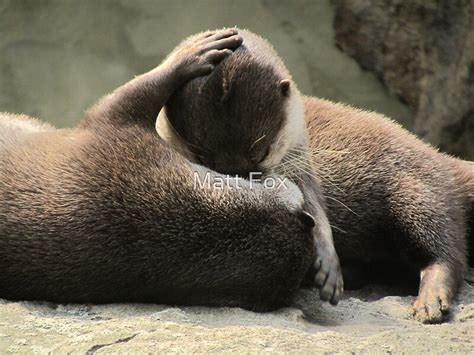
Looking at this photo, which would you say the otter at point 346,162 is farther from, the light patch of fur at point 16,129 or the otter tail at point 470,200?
the light patch of fur at point 16,129

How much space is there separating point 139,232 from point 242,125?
65 centimetres

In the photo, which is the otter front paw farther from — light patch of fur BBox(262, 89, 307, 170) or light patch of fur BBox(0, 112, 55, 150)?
light patch of fur BBox(0, 112, 55, 150)

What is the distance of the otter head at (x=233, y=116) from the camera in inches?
126

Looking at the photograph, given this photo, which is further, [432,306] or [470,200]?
[470,200]

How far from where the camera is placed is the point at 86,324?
2.65 meters

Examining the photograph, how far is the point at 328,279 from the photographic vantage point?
3.13 m

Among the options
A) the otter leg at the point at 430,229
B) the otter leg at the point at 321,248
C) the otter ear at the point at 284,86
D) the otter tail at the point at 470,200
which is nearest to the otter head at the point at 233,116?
the otter ear at the point at 284,86

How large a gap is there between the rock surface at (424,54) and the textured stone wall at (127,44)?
0.16 meters

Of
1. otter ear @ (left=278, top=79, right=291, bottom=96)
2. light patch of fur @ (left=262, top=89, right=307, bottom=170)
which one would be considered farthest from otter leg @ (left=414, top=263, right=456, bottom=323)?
otter ear @ (left=278, top=79, right=291, bottom=96)

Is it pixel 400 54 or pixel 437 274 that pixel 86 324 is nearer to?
pixel 437 274

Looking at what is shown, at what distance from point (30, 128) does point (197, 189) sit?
0.99 meters

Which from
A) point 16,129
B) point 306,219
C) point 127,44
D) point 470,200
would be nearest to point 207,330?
point 306,219

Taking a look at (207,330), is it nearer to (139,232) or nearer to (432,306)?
(139,232)

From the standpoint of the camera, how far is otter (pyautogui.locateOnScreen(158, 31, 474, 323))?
3.22 m
